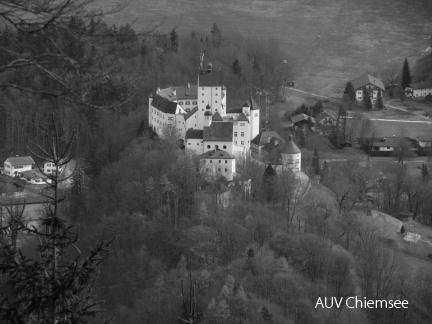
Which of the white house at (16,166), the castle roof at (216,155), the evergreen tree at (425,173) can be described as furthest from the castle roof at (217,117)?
the white house at (16,166)

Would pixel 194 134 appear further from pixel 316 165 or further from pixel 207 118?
pixel 316 165

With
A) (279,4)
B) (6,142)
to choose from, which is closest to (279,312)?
(6,142)

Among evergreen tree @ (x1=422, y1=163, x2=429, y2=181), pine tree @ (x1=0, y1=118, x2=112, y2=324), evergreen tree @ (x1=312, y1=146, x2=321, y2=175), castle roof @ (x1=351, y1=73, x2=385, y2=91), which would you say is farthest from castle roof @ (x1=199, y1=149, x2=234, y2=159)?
castle roof @ (x1=351, y1=73, x2=385, y2=91)

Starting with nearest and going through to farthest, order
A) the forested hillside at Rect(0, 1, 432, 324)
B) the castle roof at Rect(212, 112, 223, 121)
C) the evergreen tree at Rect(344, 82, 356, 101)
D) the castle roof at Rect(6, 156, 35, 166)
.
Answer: the forested hillside at Rect(0, 1, 432, 324) < the castle roof at Rect(212, 112, 223, 121) < the castle roof at Rect(6, 156, 35, 166) < the evergreen tree at Rect(344, 82, 356, 101)

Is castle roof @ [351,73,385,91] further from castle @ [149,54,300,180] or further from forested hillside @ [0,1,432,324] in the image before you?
castle @ [149,54,300,180]


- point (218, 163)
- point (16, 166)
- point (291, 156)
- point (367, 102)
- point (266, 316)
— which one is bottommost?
point (16, 166)

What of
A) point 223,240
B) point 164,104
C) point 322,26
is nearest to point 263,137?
point 164,104
